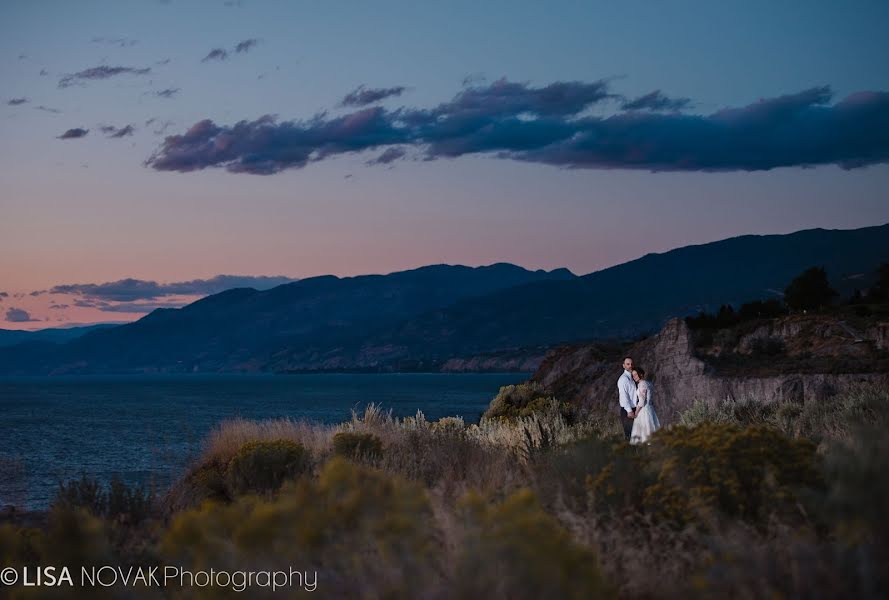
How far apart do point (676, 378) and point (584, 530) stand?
2961 centimetres

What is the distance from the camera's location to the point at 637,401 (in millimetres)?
15031

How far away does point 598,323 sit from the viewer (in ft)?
637

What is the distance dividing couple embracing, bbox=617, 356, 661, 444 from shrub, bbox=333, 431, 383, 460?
4.38 m

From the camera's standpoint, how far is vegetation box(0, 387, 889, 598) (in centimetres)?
468

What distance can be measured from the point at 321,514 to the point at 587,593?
1.94 metres

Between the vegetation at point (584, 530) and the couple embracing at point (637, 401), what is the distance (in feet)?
18.7

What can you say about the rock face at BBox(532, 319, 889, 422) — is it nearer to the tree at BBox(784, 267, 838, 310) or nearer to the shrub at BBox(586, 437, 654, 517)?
the tree at BBox(784, 267, 838, 310)

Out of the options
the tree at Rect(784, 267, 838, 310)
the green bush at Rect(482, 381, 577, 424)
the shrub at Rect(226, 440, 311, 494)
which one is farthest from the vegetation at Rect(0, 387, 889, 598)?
the tree at Rect(784, 267, 838, 310)

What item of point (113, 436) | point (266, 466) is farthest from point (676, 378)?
point (113, 436)

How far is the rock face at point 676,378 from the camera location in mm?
26391

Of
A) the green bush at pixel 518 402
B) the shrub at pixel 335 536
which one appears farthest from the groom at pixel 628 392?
the green bush at pixel 518 402

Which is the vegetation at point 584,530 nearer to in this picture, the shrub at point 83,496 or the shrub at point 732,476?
the shrub at point 732,476

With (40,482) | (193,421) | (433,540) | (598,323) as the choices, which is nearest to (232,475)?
(433,540)

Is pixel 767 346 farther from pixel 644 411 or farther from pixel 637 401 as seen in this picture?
pixel 644 411
